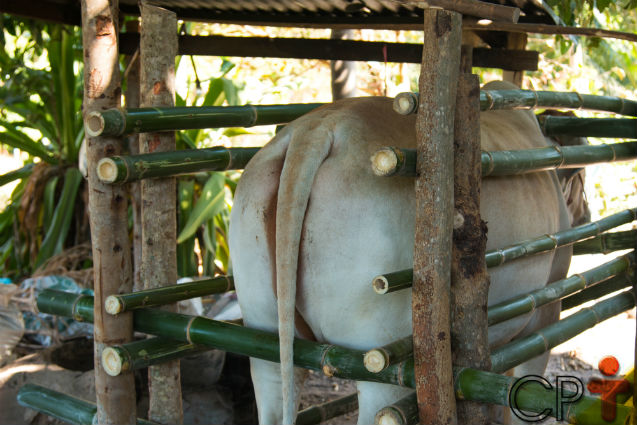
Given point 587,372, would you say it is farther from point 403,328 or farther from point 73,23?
point 73,23

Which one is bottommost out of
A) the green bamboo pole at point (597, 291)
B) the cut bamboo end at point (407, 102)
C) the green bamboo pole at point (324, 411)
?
the green bamboo pole at point (324, 411)

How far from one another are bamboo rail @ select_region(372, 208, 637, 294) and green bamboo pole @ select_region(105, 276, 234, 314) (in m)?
0.86

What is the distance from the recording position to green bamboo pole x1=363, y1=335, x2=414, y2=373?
68.9 inches

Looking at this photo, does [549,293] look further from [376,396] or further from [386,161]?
[386,161]

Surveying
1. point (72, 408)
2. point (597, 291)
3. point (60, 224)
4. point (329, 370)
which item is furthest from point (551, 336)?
point (60, 224)

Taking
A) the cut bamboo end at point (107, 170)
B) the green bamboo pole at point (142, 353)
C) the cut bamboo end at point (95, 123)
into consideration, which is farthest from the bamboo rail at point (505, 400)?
the cut bamboo end at point (95, 123)

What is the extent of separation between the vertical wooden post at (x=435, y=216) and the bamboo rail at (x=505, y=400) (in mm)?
40

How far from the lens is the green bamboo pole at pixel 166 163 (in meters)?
2.15

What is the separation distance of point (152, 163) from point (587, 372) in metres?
3.62

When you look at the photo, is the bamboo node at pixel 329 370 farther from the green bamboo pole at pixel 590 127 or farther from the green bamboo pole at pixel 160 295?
the green bamboo pole at pixel 590 127

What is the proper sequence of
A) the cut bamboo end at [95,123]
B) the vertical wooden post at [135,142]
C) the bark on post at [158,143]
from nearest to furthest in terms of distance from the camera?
the cut bamboo end at [95,123] → the bark on post at [158,143] → the vertical wooden post at [135,142]

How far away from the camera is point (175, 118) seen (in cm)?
229

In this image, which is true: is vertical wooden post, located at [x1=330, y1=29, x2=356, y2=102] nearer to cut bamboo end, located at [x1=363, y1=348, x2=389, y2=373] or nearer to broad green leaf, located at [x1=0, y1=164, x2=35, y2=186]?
broad green leaf, located at [x1=0, y1=164, x2=35, y2=186]

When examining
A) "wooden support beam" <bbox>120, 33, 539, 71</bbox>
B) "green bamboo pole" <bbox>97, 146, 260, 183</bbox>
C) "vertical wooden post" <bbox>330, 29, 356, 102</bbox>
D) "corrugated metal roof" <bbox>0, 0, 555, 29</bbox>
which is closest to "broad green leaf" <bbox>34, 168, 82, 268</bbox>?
"corrugated metal roof" <bbox>0, 0, 555, 29</bbox>
